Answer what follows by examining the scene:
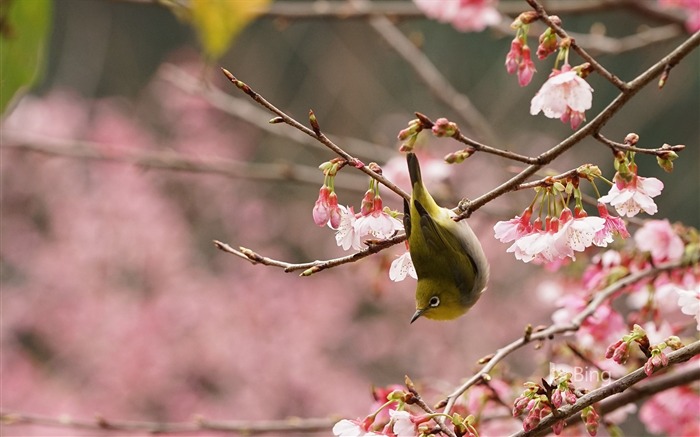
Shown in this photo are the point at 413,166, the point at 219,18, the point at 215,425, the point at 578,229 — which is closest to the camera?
the point at 219,18

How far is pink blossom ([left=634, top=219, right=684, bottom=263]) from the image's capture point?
1198 mm

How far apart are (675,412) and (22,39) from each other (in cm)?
121

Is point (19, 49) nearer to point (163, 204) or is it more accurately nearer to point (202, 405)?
point (202, 405)

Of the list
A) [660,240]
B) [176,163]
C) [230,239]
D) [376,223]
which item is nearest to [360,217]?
[376,223]

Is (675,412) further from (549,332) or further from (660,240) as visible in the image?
(549,332)

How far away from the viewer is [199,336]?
16.7 ft

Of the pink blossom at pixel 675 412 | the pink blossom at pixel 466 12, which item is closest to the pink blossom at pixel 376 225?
the pink blossom at pixel 675 412

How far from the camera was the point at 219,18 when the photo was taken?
1.83 feet

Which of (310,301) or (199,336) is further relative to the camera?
(310,301)

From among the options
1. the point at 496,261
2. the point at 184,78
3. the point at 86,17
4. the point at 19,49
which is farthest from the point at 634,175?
the point at 86,17

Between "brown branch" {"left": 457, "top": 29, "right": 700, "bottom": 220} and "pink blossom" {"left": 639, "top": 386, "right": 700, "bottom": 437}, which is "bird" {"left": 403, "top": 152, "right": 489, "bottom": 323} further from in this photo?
"pink blossom" {"left": 639, "top": 386, "right": 700, "bottom": 437}

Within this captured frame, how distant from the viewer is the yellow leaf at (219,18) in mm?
552

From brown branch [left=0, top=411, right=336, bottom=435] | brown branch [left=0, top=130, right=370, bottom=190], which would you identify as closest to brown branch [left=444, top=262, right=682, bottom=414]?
brown branch [left=0, top=411, right=336, bottom=435]

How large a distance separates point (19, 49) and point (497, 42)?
4870 millimetres
